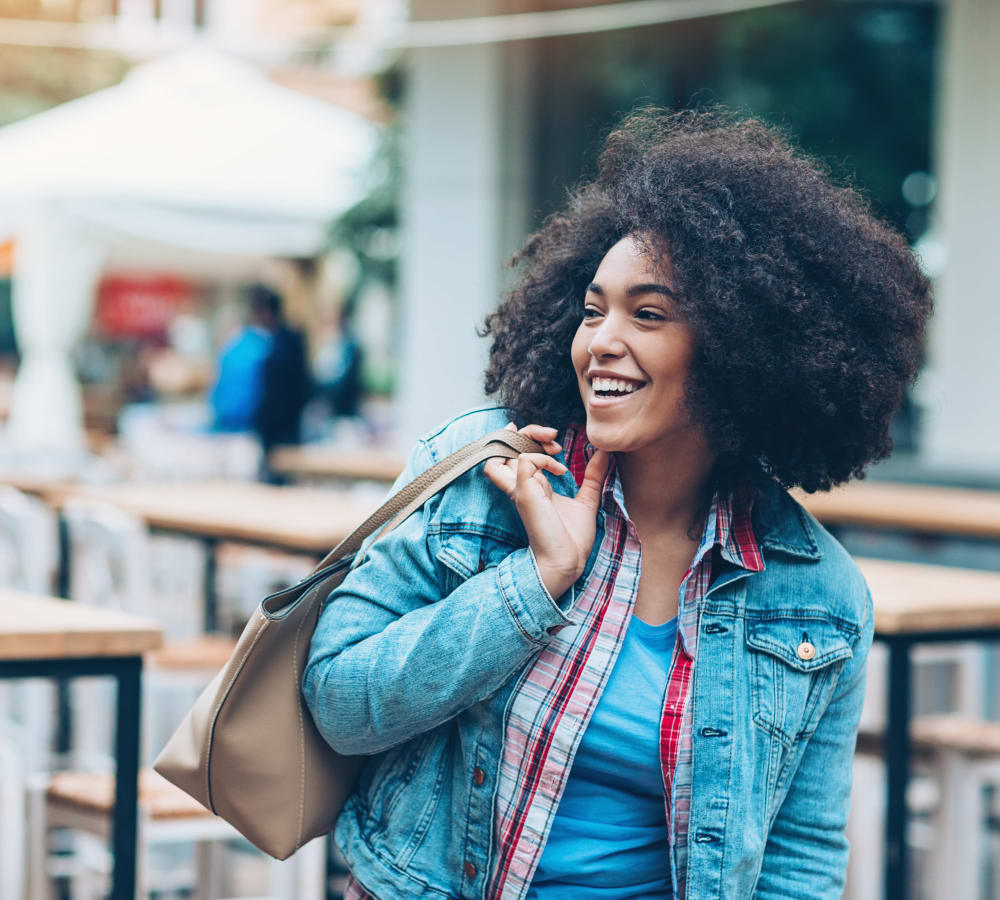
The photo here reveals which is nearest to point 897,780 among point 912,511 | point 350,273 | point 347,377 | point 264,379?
point 912,511

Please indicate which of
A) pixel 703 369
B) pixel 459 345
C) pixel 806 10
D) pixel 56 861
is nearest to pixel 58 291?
pixel 459 345

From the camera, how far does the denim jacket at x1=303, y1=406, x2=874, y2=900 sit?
1679 millimetres

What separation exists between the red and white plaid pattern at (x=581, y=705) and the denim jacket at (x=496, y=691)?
0.02 metres

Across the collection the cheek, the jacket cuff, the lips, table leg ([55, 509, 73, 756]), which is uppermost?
the cheek

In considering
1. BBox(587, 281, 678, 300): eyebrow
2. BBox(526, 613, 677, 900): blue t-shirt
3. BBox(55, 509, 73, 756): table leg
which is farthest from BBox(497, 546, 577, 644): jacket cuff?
BBox(55, 509, 73, 756): table leg

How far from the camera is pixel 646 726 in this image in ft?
5.79

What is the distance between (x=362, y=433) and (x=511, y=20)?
4.18 metres

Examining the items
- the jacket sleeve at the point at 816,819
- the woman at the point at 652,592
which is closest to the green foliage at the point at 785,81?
the woman at the point at 652,592

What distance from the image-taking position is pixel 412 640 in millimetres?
1668

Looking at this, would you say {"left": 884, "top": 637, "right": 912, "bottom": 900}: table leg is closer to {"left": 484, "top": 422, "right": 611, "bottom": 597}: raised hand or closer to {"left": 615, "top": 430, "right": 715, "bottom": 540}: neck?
{"left": 615, "top": 430, "right": 715, "bottom": 540}: neck

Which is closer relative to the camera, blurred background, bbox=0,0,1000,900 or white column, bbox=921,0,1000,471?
blurred background, bbox=0,0,1000,900

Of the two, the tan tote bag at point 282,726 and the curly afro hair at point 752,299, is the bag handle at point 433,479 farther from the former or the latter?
the curly afro hair at point 752,299

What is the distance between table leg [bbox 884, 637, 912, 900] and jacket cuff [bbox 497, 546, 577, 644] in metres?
1.64

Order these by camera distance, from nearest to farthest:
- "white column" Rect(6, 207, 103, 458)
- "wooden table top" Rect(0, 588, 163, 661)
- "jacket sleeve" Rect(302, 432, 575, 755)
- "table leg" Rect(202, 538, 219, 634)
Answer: "jacket sleeve" Rect(302, 432, 575, 755) → "wooden table top" Rect(0, 588, 163, 661) → "table leg" Rect(202, 538, 219, 634) → "white column" Rect(6, 207, 103, 458)
